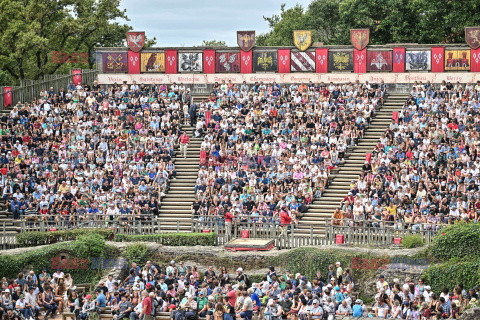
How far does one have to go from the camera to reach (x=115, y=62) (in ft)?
175

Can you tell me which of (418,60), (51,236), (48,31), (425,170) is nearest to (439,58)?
(418,60)

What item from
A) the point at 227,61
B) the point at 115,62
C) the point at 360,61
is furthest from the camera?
the point at 115,62

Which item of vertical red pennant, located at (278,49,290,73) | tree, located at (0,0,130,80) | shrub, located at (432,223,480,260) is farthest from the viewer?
tree, located at (0,0,130,80)

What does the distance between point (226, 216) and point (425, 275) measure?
10251mm

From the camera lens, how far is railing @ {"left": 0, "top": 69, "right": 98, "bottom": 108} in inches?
1986

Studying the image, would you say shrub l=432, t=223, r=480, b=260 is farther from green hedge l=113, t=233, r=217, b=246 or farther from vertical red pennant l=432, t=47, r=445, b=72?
vertical red pennant l=432, t=47, r=445, b=72

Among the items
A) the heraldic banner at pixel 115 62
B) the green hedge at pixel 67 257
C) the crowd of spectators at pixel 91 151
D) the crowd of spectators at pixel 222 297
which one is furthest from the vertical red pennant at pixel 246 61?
the crowd of spectators at pixel 222 297

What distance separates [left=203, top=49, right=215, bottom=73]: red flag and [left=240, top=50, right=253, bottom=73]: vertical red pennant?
71.7 inches

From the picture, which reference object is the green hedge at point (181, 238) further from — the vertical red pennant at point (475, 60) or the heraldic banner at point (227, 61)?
the vertical red pennant at point (475, 60)

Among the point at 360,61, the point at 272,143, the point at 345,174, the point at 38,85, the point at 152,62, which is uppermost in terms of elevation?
the point at 152,62

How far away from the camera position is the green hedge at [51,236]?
124 feet

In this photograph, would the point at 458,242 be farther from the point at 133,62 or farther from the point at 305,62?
the point at 133,62

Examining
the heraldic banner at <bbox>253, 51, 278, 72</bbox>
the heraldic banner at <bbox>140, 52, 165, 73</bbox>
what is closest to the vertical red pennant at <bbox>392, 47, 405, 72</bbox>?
the heraldic banner at <bbox>253, 51, 278, 72</bbox>

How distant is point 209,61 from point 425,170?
18.5 metres
